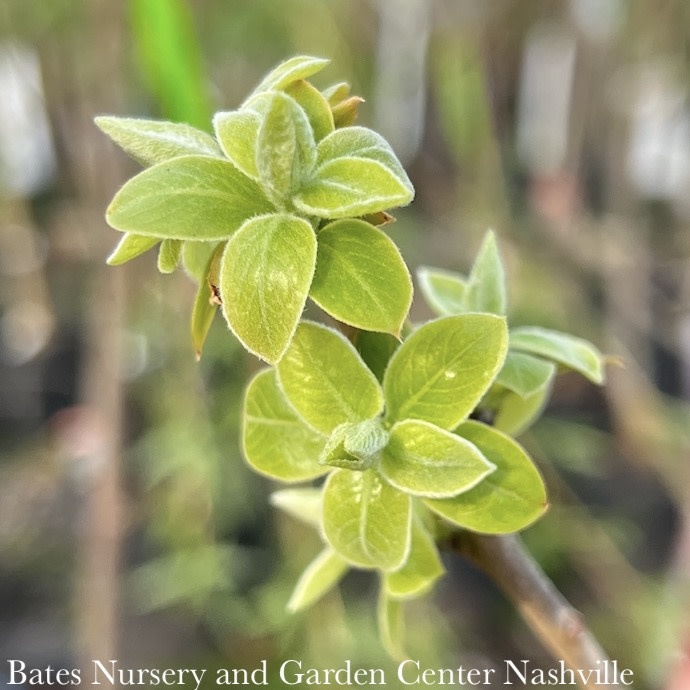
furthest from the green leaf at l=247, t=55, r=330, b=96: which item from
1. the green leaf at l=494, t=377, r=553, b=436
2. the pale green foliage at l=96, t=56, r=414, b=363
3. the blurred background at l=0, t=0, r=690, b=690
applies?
the blurred background at l=0, t=0, r=690, b=690

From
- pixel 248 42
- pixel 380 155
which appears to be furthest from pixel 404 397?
pixel 248 42

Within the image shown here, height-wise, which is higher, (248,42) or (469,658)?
(248,42)

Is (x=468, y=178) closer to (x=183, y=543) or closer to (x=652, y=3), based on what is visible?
(x=652, y=3)

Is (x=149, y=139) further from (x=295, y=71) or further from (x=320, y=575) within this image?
(x=320, y=575)

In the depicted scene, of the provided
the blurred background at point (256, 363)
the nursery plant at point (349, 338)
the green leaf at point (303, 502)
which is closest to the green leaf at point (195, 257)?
the nursery plant at point (349, 338)

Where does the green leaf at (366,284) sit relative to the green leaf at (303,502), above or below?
above

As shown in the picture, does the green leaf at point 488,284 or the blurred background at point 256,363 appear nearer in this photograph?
the green leaf at point 488,284

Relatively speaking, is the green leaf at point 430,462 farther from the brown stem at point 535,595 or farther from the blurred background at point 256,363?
the blurred background at point 256,363

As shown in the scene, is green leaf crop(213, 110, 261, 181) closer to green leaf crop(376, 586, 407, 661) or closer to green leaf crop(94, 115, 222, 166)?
green leaf crop(94, 115, 222, 166)
